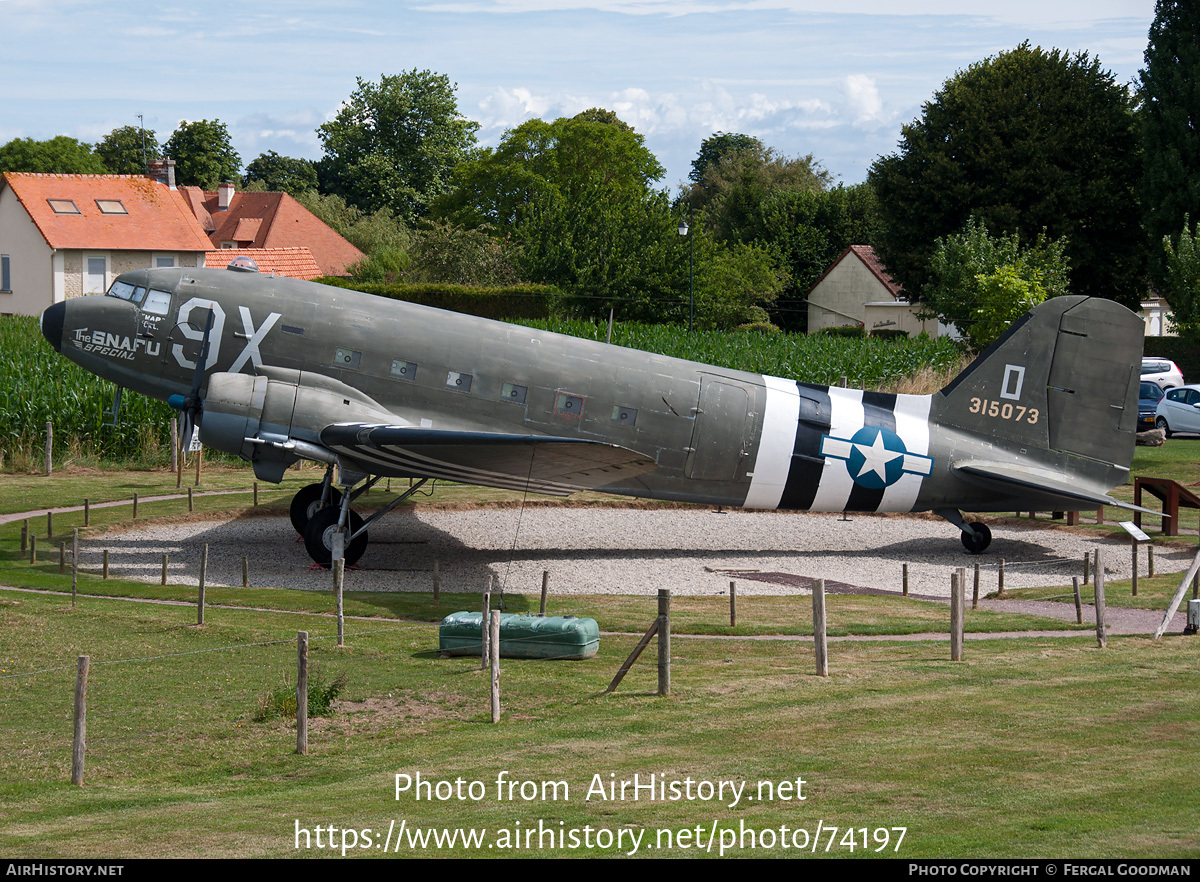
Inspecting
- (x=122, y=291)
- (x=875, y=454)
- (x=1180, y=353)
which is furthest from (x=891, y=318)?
(x=122, y=291)

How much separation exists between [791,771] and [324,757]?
210 inches

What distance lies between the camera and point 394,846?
9992mm

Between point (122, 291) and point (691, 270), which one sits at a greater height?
point (691, 270)

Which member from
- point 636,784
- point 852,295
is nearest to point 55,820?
point 636,784

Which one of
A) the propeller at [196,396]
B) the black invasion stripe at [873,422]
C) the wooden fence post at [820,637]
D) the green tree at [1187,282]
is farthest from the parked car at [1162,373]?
the propeller at [196,396]

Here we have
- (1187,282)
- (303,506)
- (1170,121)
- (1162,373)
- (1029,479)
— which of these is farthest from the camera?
(1170,121)

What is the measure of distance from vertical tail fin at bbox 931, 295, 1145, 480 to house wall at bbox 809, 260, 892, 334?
6835cm

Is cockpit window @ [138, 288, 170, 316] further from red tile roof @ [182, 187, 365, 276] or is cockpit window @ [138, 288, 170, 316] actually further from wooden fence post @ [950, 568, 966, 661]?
red tile roof @ [182, 187, 365, 276]

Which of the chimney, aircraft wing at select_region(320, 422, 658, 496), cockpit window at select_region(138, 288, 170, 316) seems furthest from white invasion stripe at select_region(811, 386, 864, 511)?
the chimney

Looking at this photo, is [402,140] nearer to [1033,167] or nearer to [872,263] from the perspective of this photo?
[872,263]

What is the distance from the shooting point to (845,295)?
102m

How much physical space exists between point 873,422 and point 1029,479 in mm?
3840

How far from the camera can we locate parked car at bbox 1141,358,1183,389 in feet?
196

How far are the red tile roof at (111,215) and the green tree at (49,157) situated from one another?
48.9 m
